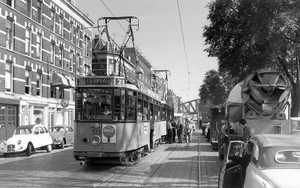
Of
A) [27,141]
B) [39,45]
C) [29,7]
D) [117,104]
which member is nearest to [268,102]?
[117,104]

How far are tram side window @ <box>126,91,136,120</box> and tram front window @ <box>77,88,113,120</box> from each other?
2.69ft

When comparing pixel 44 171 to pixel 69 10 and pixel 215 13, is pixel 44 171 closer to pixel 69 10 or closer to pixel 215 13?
pixel 215 13

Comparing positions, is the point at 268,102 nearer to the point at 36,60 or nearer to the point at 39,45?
the point at 36,60

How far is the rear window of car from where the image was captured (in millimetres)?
5441

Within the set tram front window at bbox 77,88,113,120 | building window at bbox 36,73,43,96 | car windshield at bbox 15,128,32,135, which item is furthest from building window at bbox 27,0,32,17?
tram front window at bbox 77,88,113,120

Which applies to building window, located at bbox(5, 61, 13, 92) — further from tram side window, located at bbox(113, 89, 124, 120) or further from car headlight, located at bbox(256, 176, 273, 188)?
car headlight, located at bbox(256, 176, 273, 188)

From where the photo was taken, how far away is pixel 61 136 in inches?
938

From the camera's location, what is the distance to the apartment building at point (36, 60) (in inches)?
1059

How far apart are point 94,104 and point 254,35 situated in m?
7.94

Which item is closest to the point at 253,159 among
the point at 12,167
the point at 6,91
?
A: the point at 12,167

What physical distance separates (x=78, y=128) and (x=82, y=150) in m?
0.75

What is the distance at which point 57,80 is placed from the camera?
1344 inches

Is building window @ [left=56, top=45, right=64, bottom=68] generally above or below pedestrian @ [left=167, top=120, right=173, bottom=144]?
above

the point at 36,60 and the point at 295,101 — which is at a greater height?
the point at 36,60
